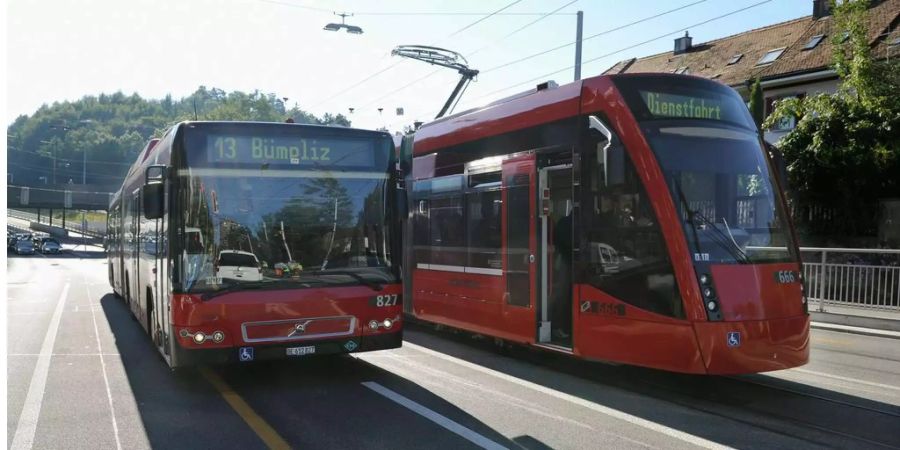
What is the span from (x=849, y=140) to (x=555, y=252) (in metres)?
15.4

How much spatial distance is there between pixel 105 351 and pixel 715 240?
26.7 ft

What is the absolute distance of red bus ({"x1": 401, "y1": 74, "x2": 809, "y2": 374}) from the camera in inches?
268

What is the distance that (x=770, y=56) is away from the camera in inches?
1356

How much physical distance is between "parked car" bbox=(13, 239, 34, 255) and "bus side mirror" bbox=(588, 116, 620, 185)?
Answer: 66863 millimetres

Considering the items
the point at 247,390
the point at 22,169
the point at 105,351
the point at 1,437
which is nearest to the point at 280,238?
the point at 247,390

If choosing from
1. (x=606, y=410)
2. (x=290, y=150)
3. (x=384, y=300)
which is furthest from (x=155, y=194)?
(x=606, y=410)

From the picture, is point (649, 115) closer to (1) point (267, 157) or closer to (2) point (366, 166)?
(2) point (366, 166)

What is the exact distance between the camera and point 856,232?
20984 millimetres

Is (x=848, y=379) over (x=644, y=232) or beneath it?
beneath

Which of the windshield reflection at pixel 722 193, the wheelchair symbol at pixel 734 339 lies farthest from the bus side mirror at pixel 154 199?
the wheelchair symbol at pixel 734 339

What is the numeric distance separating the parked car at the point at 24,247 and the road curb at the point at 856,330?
65.2 m

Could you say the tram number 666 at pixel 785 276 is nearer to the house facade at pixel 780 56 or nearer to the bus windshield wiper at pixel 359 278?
the bus windshield wiper at pixel 359 278

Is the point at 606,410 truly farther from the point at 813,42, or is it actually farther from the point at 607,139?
the point at 813,42

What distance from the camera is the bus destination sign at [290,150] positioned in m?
7.27
